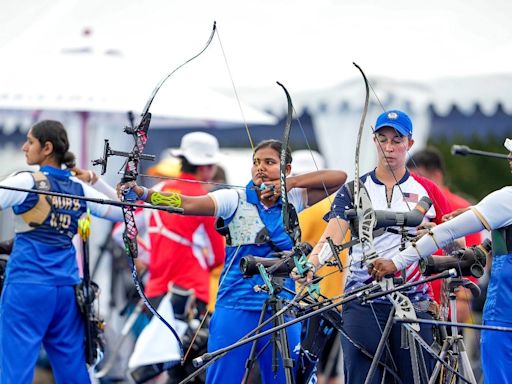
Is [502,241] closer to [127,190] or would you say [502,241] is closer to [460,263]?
[460,263]

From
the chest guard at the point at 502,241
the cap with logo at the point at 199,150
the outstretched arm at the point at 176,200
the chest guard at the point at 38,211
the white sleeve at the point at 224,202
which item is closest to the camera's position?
the chest guard at the point at 502,241

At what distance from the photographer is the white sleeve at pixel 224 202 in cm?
591

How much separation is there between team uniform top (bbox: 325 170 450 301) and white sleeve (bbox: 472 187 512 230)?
0.61 meters

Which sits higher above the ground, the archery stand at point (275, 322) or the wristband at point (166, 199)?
the wristband at point (166, 199)

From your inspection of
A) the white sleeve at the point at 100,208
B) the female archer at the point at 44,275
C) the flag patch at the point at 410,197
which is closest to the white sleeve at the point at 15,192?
the female archer at the point at 44,275

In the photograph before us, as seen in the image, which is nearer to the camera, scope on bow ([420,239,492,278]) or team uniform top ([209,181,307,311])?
scope on bow ([420,239,492,278])

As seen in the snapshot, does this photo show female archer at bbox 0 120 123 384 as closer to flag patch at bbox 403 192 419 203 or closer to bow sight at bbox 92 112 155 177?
bow sight at bbox 92 112 155 177

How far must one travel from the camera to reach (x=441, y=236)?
16.6ft

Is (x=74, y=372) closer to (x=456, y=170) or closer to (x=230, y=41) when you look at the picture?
(x=230, y=41)

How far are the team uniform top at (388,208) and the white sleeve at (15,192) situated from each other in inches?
68.4

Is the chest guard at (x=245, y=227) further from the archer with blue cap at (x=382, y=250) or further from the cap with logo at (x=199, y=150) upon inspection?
the cap with logo at (x=199, y=150)

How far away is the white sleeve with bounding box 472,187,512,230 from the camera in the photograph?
5.05 metres

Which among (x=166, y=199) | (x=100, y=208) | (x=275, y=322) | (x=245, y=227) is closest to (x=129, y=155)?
(x=166, y=199)

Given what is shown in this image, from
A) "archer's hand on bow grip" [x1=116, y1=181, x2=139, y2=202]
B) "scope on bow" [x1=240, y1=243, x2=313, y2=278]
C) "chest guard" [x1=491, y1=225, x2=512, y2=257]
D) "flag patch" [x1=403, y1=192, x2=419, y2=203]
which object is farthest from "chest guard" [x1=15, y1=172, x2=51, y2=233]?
"chest guard" [x1=491, y1=225, x2=512, y2=257]
